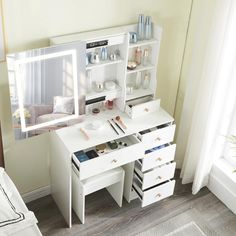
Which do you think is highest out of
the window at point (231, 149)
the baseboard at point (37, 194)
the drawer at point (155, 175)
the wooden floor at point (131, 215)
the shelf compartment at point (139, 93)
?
the shelf compartment at point (139, 93)

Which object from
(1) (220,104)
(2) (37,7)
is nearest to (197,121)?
(1) (220,104)

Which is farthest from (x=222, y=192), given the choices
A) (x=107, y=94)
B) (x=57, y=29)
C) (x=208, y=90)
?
(x=57, y=29)

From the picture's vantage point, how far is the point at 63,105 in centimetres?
269

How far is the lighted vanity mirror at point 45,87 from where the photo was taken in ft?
7.95

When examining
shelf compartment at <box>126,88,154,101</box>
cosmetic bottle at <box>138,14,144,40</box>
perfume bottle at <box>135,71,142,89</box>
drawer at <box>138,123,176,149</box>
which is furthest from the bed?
cosmetic bottle at <box>138,14,144,40</box>

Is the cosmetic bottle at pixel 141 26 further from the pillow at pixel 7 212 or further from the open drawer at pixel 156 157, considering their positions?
the pillow at pixel 7 212

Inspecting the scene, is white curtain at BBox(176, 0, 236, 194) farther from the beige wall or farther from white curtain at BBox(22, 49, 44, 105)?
white curtain at BBox(22, 49, 44, 105)

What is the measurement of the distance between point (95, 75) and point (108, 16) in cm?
40

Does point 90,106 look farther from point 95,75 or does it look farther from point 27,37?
point 27,37

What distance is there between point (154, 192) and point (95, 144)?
670 mm

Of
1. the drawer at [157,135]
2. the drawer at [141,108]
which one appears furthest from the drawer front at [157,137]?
the drawer at [141,108]

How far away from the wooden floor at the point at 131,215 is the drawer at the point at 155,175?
9.2 inches

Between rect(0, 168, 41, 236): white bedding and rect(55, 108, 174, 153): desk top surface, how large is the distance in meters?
0.43

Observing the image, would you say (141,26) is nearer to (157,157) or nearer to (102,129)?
(102,129)
